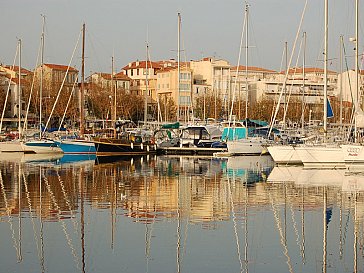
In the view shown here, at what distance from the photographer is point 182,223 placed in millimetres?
19172

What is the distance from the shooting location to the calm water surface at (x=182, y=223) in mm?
14656

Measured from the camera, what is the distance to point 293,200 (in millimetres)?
24156

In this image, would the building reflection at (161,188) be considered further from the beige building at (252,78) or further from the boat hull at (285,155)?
the beige building at (252,78)

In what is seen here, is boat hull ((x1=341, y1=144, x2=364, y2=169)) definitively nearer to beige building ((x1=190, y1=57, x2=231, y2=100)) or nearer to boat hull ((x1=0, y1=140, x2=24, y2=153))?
boat hull ((x1=0, y1=140, x2=24, y2=153))

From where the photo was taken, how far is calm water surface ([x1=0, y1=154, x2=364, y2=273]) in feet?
48.1

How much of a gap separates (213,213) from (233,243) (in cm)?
473

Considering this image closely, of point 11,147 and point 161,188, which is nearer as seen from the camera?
point 161,188

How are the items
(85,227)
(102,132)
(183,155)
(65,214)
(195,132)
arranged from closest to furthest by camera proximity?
(85,227) → (65,214) → (183,155) → (195,132) → (102,132)

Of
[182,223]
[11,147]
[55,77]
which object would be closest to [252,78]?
[55,77]

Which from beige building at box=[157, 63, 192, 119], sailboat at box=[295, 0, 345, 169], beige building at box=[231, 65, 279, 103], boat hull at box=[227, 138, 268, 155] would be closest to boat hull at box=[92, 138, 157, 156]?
boat hull at box=[227, 138, 268, 155]

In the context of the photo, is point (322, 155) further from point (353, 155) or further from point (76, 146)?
point (76, 146)

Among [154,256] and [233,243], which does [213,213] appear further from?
[154,256]

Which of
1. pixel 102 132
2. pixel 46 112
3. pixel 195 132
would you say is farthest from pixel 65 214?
pixel 46 112

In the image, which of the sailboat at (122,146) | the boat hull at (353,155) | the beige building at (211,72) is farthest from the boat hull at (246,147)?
the beige building at (211,72)
